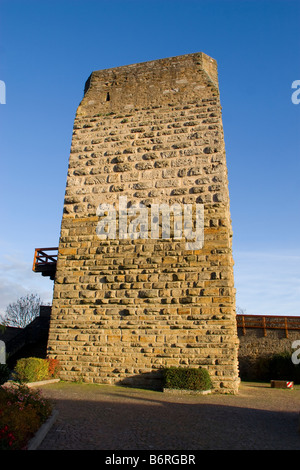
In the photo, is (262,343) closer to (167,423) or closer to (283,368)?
(283,368)

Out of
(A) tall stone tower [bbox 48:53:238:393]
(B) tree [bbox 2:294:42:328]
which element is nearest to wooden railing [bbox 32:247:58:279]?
(A) tall stone tower [bbox 48:53:238:393]

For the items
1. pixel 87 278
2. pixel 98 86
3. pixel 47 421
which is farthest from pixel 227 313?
pixel 98 86

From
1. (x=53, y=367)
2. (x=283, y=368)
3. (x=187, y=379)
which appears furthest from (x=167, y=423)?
(x=283, y=368)

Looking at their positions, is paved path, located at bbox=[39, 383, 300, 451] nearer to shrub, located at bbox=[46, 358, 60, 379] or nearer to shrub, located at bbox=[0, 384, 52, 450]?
shrub, located at bbox=[0, 384, 52, 450]

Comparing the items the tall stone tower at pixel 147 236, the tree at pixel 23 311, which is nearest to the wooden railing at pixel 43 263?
the tall stone tower at pixel 147 236

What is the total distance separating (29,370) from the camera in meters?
7.41

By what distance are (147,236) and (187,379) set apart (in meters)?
3.48

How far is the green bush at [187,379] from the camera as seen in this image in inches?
285

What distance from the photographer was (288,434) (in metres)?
4.36

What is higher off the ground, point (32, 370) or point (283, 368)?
point (32, 370)

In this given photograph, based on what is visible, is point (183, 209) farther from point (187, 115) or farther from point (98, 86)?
point (98, 86)

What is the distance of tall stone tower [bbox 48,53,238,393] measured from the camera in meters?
8.12

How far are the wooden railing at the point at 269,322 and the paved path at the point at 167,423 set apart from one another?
1063 centimetres
